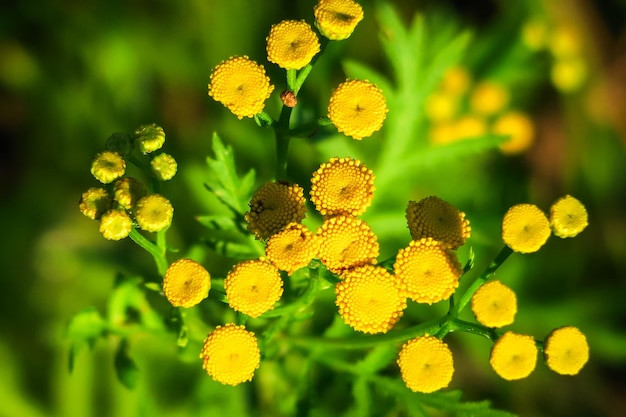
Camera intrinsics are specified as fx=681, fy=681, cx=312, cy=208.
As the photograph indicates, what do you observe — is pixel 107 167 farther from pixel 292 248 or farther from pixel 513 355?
pixel 513 355

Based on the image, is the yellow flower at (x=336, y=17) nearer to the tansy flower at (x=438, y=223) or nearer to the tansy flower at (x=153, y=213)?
the tansy flower at (x=438, y=223)

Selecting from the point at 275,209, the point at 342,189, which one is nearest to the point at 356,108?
the point at 342,189

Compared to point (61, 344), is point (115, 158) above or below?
above

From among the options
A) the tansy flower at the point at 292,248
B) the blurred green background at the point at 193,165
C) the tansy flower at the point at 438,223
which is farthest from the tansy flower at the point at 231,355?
the blurred green background at the point at 193,165

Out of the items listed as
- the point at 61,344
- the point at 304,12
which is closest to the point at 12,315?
the point at 61,344

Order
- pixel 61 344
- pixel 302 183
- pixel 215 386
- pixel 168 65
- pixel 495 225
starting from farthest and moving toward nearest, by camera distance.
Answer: pixel 168 65 → pixel 61 344 → pixel 495 225 → pixel 302 183 → pixel 215 386

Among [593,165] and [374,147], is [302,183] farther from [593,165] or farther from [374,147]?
[593,165]

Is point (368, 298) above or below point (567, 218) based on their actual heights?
below

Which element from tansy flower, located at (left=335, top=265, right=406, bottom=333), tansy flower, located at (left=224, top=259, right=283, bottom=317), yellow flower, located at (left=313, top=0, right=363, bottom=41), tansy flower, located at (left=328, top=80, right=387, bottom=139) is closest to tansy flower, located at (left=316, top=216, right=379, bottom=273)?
tansy flower, located at (left=335, top=265, right=406, bottom=333)
